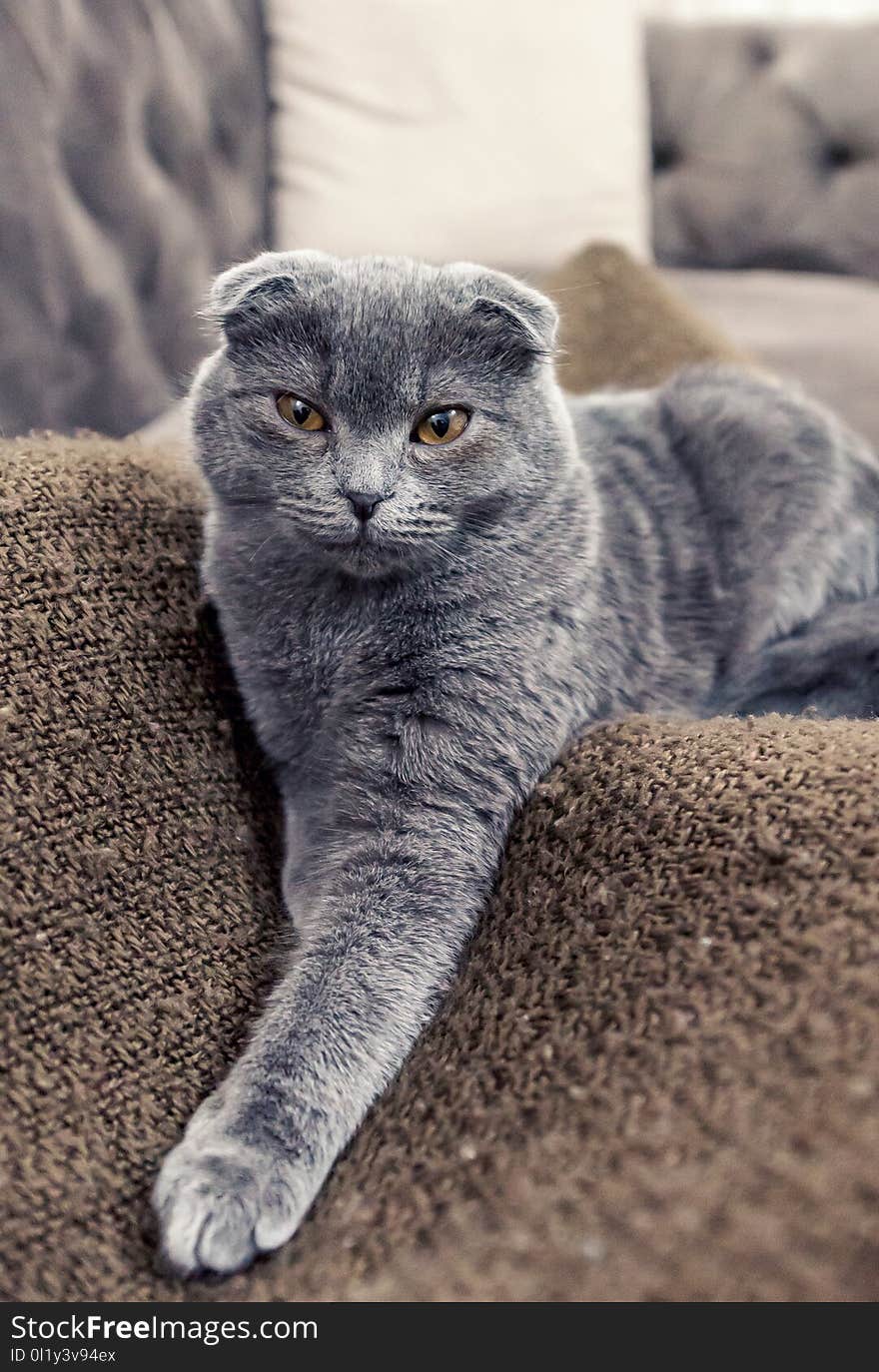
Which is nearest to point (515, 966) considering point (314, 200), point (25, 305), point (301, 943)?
point (301, 943)

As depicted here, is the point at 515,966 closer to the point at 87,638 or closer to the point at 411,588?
the point at 411,588

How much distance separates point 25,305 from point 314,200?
1.92 feet

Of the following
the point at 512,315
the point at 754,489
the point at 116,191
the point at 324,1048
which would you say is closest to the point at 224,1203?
the point at 324,1048

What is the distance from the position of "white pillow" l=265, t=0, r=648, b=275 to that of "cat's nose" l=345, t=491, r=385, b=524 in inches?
36.9

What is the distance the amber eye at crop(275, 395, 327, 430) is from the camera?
0.77 metres

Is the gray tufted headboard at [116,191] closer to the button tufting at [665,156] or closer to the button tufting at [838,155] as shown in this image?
the button tufting at [665,156]

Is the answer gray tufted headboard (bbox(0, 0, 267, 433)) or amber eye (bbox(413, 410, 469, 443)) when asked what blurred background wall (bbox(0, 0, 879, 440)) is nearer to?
gray tufted headboard (bbox(0, 0, 267, 433))

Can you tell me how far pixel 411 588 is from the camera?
84 centimetres

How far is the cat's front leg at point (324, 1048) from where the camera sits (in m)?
0.63

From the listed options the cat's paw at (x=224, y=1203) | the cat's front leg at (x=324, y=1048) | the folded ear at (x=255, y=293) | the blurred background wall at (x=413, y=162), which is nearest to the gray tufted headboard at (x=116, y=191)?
the blurred background wall at (x=413, y=162)

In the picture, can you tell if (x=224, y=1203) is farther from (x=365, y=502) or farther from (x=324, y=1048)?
(x=365, y=502)

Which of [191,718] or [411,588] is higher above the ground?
[411,588]

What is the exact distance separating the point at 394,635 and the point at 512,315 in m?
0.26

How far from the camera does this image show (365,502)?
0.74 meters
